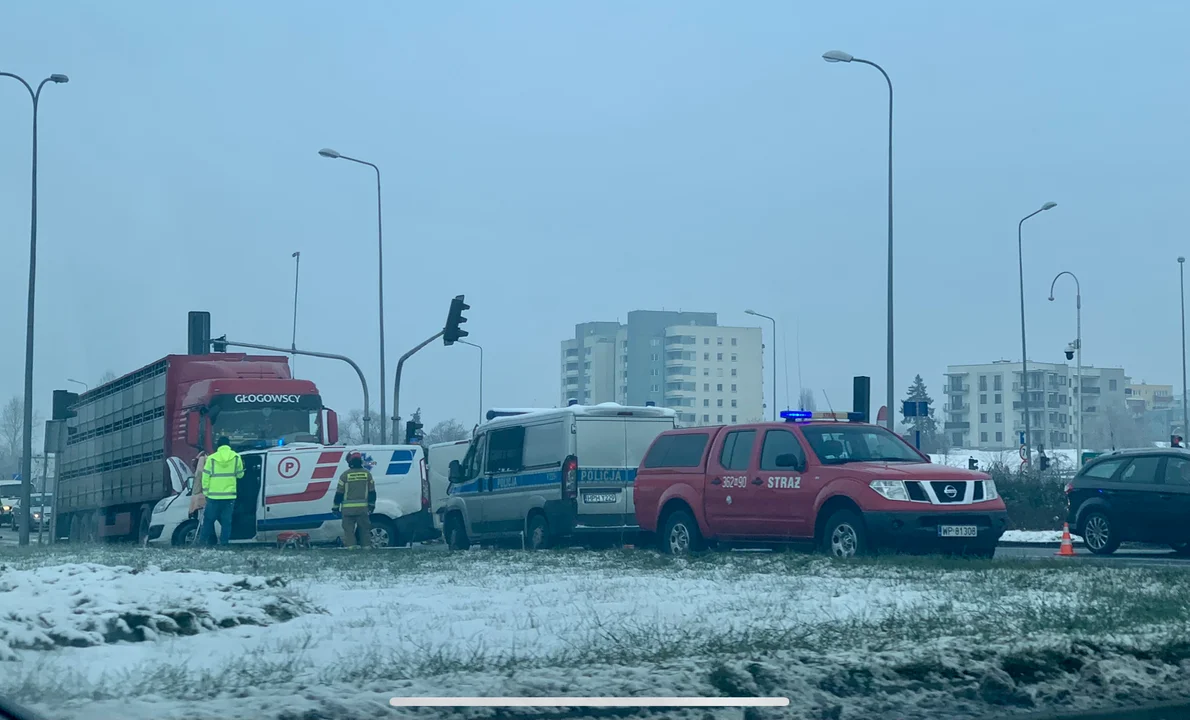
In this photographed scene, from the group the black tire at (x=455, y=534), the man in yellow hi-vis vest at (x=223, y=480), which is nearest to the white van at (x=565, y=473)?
the black tire at (x=455, y=534)

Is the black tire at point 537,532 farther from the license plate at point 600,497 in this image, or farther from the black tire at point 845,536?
the black tire at point 845,536

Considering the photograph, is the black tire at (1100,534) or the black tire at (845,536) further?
the black tire at (1100,534)

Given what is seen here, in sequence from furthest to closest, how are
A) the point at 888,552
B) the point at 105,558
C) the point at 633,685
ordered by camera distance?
the point at 105,558 < the point at 888,552 < the point at 633,685

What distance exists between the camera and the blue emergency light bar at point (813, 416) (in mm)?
16375

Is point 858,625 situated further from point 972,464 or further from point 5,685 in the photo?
point 972,464

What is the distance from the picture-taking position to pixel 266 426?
26.6 meters

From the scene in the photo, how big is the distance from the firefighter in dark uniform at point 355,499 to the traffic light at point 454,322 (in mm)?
10584

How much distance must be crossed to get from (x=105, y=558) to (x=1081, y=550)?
46.6 ft

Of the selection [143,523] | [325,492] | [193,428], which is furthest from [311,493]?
[143,523]

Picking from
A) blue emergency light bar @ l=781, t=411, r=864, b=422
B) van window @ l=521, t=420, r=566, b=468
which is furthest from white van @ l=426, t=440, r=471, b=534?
blue emergency light bar @ l=781, t=411, r=864, b=422

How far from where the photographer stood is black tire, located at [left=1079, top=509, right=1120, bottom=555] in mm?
19109

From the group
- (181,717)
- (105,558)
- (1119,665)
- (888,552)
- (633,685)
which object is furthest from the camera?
Result: (105,558)


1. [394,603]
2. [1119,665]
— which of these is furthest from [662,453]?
[1119,665]

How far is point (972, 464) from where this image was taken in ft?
71.0
